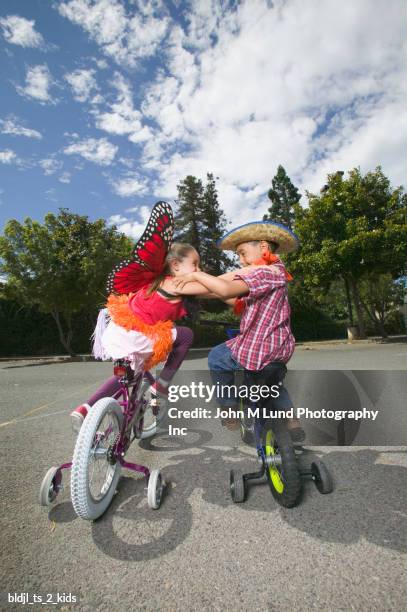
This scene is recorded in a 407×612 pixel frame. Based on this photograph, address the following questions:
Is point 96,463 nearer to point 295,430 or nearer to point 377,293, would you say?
point 295,430

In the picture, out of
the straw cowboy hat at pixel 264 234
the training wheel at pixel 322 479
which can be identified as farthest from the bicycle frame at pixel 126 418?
the straw cowboy hat at pixel 264 234

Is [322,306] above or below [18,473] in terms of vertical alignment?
above

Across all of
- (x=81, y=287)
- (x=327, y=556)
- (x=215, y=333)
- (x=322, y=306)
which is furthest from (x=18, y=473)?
(x=322, y=306)

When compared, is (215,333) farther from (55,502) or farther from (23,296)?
(55,502)

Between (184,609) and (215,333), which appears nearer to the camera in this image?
(184,609)

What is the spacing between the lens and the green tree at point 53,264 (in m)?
16.7

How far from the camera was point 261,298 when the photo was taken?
2332 millimetres

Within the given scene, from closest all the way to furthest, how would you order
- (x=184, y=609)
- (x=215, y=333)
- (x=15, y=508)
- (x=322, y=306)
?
(x=184, y=609)
(x=15, y=508)
(x=215, y=333)
(x=322, y=306)

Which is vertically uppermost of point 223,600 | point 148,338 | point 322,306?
point 322,306

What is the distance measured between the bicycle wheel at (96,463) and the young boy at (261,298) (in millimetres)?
947

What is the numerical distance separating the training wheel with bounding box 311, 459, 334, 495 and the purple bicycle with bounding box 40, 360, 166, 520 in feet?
3.48

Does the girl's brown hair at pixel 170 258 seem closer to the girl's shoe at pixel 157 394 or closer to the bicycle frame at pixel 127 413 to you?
the bicycle frame at pixel 127 413

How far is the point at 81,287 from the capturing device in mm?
17406

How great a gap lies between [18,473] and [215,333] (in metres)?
20.9
